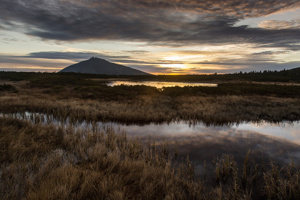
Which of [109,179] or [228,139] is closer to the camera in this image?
[109,179]

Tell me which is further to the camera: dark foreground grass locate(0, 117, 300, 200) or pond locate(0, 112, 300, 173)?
pond locate(0, 112, 300, 173)

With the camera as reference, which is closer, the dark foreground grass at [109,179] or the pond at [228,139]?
the dark foreground grass at [109,179]

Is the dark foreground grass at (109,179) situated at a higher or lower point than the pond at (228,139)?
higher

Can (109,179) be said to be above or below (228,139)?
above

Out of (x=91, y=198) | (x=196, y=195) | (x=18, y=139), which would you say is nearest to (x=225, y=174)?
(x=196, y=195)

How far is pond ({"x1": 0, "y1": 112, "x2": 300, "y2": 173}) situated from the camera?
795 cm

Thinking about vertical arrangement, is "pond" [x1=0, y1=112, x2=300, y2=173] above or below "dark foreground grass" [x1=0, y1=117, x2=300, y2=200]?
below

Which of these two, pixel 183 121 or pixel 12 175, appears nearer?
pixel 12 175

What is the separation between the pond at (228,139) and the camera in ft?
26.1

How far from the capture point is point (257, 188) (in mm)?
5555

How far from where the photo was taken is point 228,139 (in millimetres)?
10234

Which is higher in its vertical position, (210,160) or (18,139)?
(18,139)

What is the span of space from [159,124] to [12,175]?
9889 millimetres

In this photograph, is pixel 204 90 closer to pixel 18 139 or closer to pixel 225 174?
pixel 225 174
